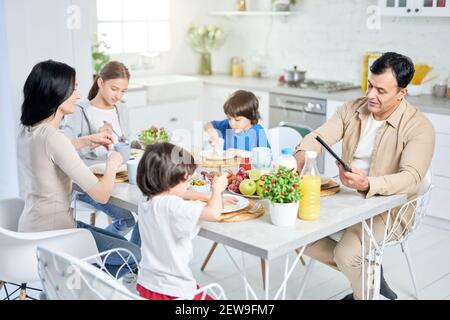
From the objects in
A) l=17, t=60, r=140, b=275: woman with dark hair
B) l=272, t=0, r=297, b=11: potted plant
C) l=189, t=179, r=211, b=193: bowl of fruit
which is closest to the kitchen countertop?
l=272, t=0, r=297, b=11: potted plant

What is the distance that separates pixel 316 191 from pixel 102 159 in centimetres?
132

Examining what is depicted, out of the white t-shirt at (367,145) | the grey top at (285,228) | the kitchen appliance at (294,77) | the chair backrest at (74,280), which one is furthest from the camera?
the kitchen appliance at (294,77)

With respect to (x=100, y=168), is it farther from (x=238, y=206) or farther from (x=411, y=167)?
(x=411, y=167)

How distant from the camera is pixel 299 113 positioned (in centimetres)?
505

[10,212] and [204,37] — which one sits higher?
[204,37]

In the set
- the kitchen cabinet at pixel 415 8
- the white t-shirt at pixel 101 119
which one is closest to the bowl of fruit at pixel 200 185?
the white t-shirt at pixel 101 119

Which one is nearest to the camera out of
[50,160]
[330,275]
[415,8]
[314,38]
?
[50,160]

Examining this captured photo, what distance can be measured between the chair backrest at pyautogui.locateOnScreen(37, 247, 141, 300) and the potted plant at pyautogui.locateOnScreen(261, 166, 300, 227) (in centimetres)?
59

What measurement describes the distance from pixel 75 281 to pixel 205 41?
4597 mm

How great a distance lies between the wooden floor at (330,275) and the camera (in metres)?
3.30

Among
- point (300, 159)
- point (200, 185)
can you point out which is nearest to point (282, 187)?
point (200, 185)

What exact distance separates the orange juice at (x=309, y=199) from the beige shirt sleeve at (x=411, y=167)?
1.11 feet

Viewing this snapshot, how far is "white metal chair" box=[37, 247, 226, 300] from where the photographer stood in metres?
1.75

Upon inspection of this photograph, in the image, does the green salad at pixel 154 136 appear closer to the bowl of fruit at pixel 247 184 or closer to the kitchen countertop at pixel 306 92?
the bowl of fruit at pixel 247 184
